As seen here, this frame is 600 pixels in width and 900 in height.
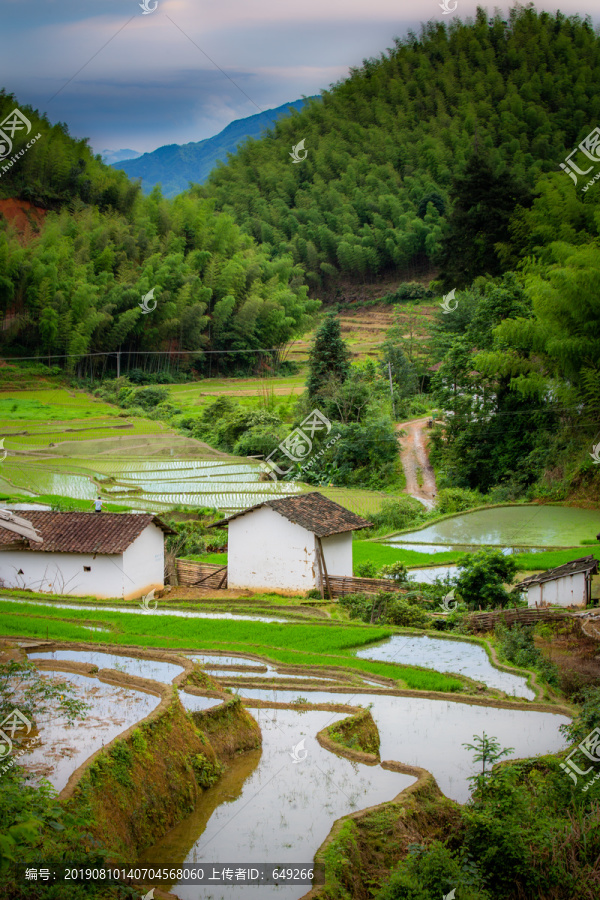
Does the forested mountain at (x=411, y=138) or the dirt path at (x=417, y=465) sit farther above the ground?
the forested mountain at (x=411, y=138)

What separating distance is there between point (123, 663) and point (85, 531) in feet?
25.9

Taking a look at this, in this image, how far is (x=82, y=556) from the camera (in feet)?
60.7

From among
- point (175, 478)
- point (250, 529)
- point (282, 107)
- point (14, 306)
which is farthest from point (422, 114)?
point (250, 529)

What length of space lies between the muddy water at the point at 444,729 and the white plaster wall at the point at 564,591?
231 inches

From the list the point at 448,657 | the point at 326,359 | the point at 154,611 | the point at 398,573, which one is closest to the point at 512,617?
the point at 448,657

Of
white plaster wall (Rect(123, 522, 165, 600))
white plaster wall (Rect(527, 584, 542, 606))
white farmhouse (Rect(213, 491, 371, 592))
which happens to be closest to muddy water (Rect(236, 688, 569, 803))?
white plaster wall (Rect(527, 584, 542, 606))

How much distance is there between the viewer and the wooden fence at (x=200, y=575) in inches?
800

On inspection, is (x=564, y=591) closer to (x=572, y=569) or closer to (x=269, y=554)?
(x=572, y=569)

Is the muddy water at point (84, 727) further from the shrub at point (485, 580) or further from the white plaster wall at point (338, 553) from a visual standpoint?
the white plaster wall at point (338, 553)

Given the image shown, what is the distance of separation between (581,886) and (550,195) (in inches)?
1345

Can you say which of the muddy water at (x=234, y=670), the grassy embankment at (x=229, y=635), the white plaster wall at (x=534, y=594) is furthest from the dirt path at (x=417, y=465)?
the muddy water at (x=234, y=670)

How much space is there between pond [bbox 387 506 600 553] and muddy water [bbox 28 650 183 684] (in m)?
12.4

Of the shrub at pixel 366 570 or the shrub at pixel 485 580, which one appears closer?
the shrub at pixel 485 580

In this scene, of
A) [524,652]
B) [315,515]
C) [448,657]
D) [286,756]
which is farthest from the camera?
[315,515]
